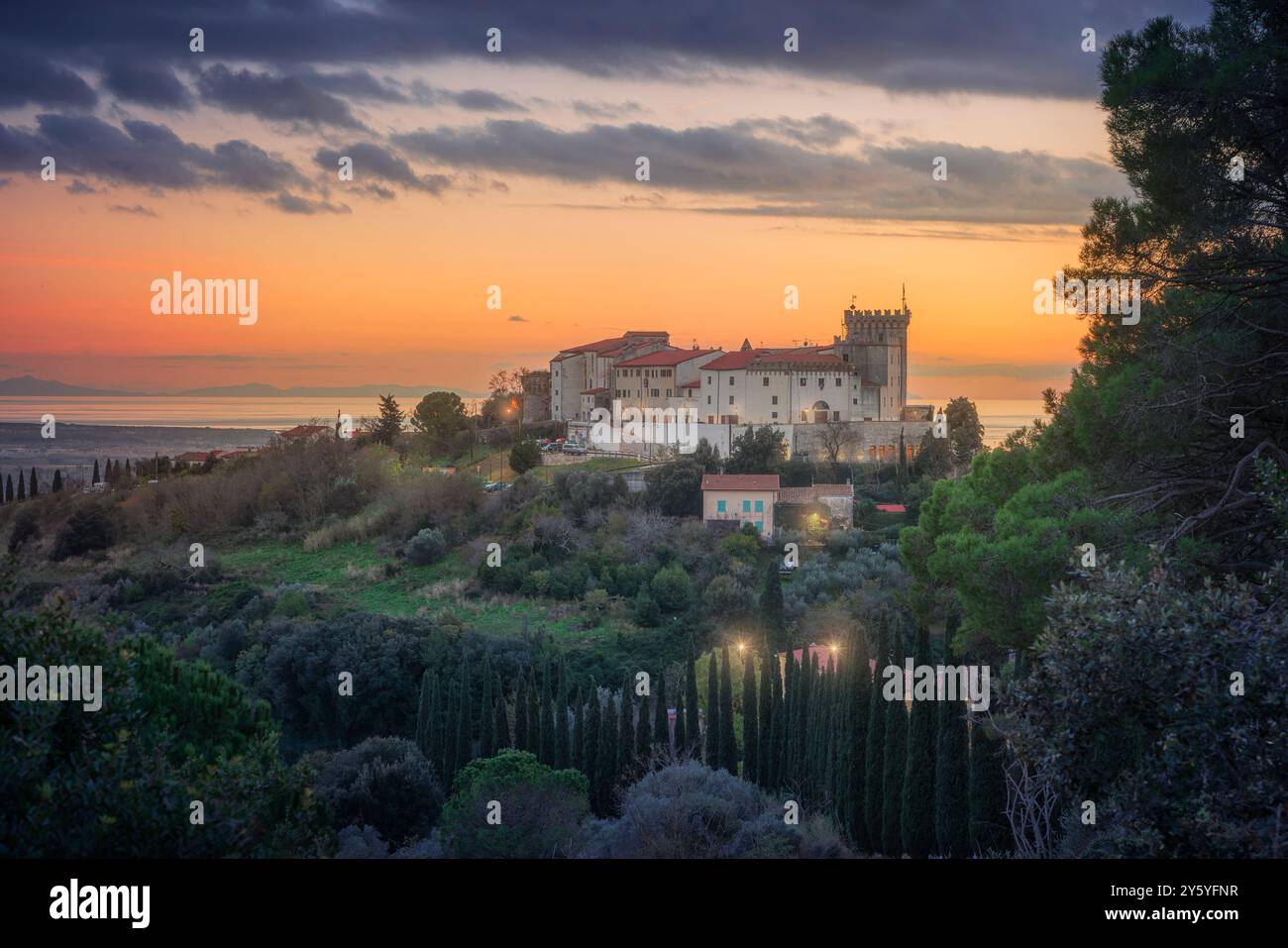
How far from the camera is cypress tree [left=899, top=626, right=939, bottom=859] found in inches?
453

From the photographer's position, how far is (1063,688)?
5199 mm

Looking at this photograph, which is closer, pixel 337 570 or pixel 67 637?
pixel 67 637

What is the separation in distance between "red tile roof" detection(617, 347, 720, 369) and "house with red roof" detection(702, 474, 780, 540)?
44.0 feet

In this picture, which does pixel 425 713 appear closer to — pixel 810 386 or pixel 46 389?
pixel 46 389

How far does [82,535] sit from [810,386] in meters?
25.8

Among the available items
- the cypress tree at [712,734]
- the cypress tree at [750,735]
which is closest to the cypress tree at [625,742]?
the cypress tree at [712,734]

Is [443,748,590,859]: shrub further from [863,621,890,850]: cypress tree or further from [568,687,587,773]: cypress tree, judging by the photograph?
[568,687,587,773]: cypress tree

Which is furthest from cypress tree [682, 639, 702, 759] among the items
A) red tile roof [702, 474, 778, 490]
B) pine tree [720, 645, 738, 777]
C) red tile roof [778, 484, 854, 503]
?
red tile roof [778, 484, 854, 503]

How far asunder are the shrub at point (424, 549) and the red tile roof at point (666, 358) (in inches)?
692

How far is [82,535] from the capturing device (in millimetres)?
30391

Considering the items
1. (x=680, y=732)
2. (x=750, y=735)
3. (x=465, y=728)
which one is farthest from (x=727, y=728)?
(x=465, y=728)
